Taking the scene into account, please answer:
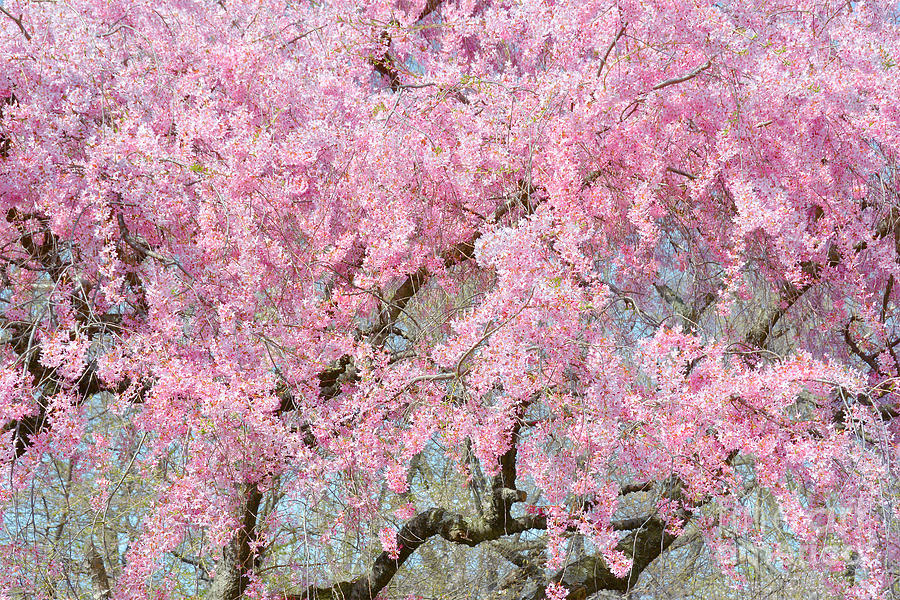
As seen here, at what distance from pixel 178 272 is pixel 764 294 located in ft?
11.2

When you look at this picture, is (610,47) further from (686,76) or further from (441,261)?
(441,261)

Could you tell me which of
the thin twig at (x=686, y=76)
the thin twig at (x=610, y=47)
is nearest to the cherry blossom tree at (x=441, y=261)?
the thin twig at (x=610, y=47)

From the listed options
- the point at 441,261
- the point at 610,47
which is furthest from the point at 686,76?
the point at 441,261

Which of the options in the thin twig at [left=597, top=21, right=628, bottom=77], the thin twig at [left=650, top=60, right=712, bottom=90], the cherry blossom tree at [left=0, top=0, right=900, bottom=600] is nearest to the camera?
the cherry blossom tree at [left=0, top=0, right=900, bottom=600]

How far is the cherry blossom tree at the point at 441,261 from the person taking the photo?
124 inches

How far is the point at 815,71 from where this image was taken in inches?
144

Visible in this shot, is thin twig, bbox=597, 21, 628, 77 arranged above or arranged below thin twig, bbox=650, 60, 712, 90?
above

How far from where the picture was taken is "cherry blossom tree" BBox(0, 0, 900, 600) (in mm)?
3156

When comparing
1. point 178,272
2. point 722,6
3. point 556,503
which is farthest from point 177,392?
point 722,6

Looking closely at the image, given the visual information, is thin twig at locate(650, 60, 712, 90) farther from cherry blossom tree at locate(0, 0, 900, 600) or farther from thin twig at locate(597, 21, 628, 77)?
thin twig at locate(597, 21, 628, 77)

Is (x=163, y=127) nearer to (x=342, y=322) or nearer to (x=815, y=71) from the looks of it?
(x=342, y=322)

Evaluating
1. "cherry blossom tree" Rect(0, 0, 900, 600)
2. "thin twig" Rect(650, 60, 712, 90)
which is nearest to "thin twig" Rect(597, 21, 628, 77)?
"cherry blossom tree" Rect(0, 0, 900, 600)

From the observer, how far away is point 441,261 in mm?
4246

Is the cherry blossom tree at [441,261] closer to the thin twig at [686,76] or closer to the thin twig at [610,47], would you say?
the thin twig at [610,47]
